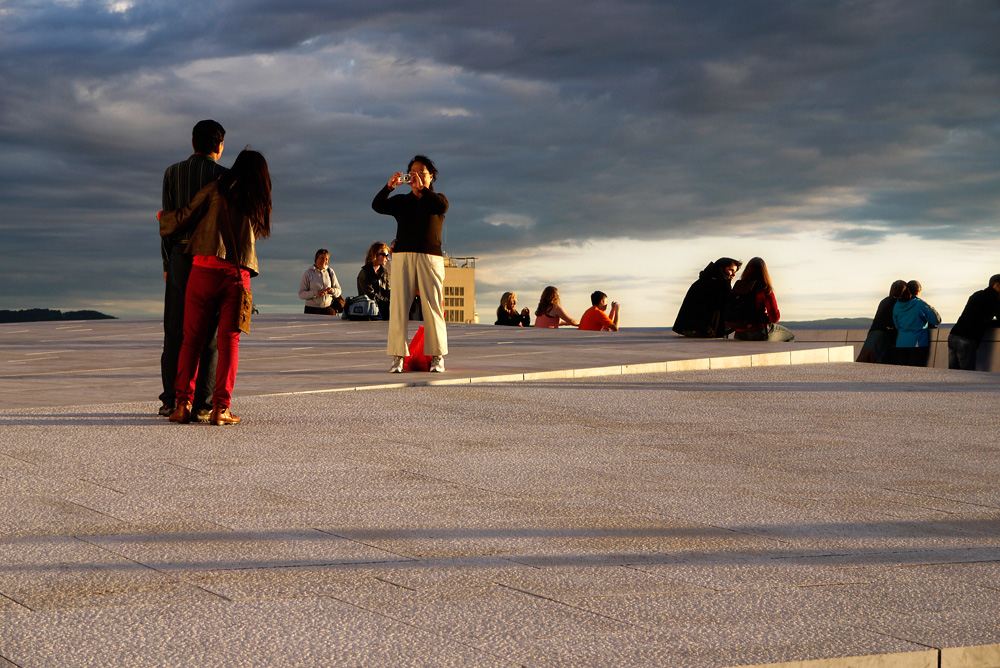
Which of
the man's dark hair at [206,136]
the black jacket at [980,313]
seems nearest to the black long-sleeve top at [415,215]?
the man's dark hair at [206,136]

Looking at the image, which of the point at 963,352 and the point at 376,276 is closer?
the point at 963,352

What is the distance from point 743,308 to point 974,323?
3.42 m

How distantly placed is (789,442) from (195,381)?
3989 mm

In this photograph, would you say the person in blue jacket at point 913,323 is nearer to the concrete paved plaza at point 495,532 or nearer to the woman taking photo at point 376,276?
the concrete paved plaza at point 495,532

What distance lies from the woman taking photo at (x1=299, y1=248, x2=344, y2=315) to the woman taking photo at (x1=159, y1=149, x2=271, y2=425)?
44.3 ft

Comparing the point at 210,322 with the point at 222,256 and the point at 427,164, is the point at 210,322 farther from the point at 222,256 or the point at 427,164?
the point at 427,164

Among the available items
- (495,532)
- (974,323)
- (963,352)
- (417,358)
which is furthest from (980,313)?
(495,532)

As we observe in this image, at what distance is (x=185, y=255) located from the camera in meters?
6.74

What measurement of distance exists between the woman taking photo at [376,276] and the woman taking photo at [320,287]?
0.76 metres

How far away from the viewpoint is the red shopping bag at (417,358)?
1040 cm

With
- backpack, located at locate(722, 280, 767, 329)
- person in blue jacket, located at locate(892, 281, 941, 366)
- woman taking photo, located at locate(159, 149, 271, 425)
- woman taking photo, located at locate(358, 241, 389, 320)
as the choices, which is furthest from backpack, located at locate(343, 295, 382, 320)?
woman taking photo, located at locate(159, 149, 271, 425)

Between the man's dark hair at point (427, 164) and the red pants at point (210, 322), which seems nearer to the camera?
the red pants at point (210, 322)

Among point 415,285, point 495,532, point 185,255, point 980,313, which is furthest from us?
point 980,313

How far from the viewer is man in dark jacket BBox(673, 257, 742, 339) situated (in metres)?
16.2
